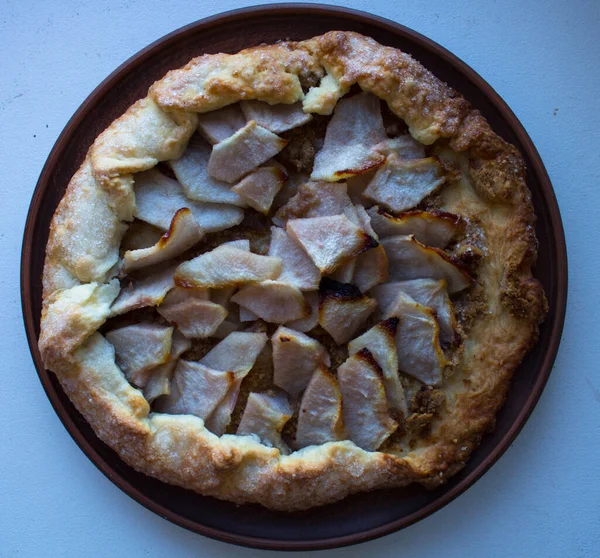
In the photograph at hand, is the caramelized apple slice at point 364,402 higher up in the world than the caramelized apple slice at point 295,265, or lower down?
lower down

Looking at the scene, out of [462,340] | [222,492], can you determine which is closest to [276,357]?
[222,492]

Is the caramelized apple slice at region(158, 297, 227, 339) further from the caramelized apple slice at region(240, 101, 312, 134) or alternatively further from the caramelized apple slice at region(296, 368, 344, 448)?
the caramelized apple slice at region(240, 101, 312, 134)

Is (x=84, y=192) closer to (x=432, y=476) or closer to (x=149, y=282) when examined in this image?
(x=149, y=282)

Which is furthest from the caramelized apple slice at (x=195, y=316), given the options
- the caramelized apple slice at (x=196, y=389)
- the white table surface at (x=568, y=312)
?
the white table surface at (x=568, y=312)

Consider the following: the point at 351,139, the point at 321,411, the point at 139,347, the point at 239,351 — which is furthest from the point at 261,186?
the point at 321,411

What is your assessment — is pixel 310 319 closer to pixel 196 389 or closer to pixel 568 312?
pixel 196 389

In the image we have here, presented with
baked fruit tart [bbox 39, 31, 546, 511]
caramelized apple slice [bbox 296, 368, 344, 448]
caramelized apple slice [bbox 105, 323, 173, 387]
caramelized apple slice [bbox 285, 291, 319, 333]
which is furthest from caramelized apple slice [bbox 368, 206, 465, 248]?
caramelized apple slice [bbox 105, 323, 173, 387]

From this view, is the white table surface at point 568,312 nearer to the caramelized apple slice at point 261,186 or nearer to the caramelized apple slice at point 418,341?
the caramelized apple slice at point 418,341
